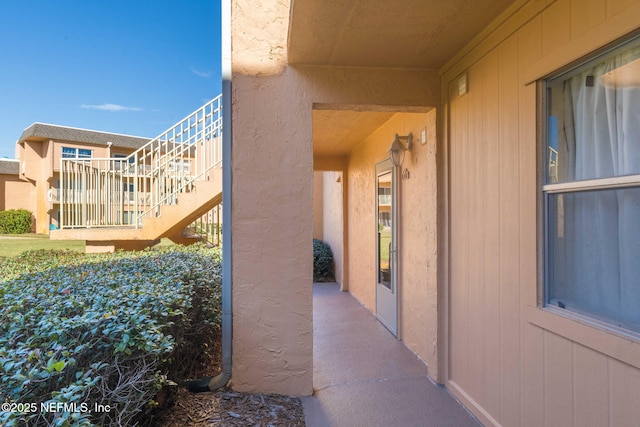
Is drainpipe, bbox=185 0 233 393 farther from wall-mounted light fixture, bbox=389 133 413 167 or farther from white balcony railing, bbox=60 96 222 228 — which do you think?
white balcony railing, bbox=60 96 222 228

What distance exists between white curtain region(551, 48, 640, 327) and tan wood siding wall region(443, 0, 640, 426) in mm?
126

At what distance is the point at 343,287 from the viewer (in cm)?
754

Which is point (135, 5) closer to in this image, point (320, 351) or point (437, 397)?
point (320, 351)

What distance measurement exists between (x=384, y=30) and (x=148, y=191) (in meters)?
5.92

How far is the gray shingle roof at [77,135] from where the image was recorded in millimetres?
20156

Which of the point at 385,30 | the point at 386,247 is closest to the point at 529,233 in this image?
the point at 385,30

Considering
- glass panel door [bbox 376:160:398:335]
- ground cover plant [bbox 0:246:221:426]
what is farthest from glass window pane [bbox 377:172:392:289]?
ground cover plant [bbox 0:246:221:426]

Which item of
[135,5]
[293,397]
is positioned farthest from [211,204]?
[135,5]

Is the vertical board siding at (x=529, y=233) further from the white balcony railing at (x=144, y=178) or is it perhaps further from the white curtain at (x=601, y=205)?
the white balcony railing at (x=144, y=178)

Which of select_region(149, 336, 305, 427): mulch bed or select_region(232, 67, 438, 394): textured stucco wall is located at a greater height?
select_region(232, 67, 438, 394): textured stucco wall

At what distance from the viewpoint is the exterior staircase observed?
20.2 ft

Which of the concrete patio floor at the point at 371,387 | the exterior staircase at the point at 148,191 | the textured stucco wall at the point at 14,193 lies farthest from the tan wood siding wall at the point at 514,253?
the textured stucco wall at the point at 14,193

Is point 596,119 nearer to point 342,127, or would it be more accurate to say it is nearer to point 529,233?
point 529,233

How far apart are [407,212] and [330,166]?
3350 millimetres
